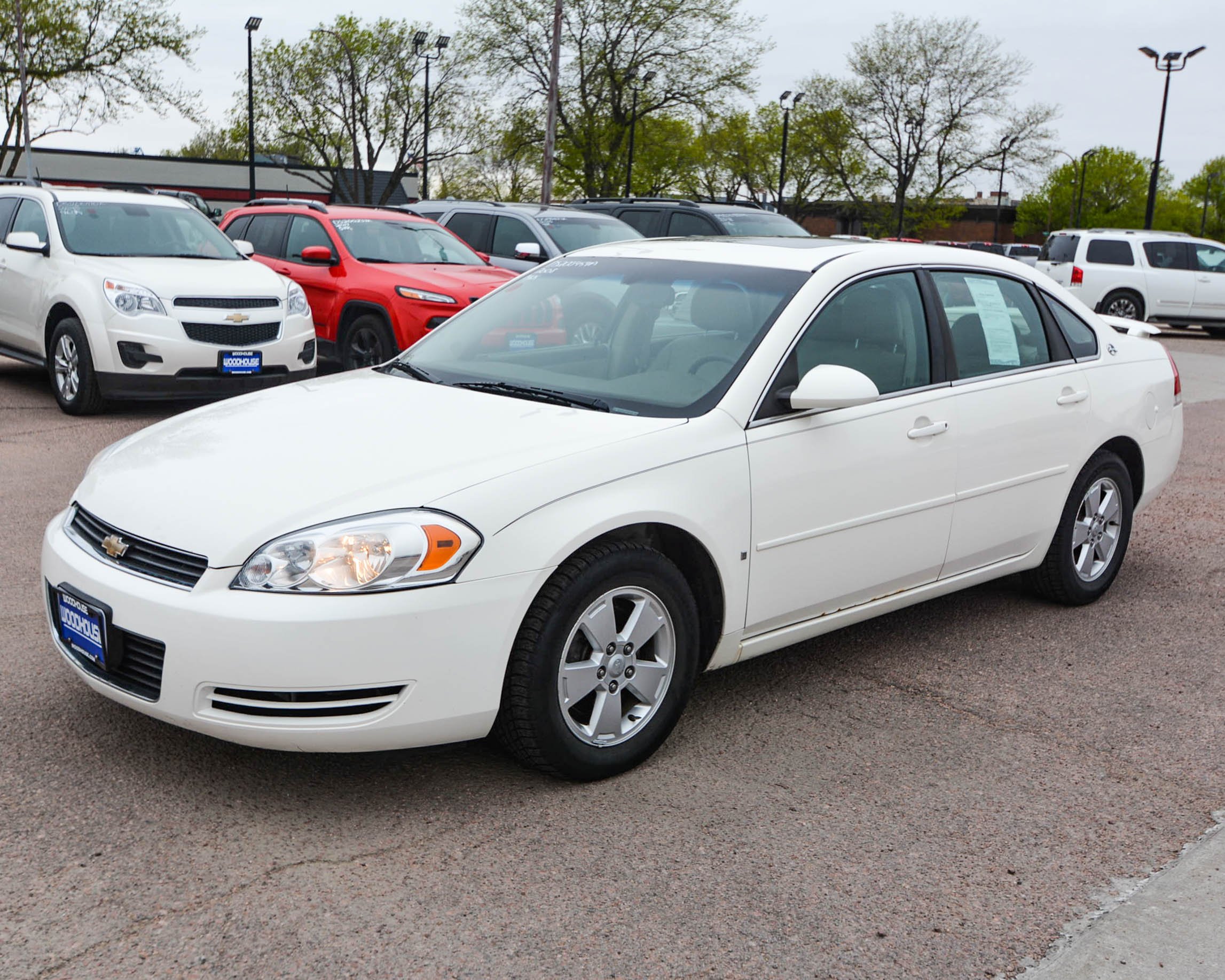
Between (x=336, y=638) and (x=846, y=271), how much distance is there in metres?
2.25

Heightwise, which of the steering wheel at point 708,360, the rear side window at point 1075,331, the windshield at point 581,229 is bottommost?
the steering wheel at point 708,360

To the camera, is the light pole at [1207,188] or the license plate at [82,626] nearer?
the license plate at [82,626]

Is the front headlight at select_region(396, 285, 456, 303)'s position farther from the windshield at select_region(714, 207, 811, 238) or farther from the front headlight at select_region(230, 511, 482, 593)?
the front headlight at select_region(230, 511, 482, 593)

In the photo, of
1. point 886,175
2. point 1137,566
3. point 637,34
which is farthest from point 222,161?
point 1137,566

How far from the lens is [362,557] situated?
10.3ft

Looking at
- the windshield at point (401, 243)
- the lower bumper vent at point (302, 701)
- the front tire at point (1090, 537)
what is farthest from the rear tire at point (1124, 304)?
the lower bumper vent at point (302, 701)

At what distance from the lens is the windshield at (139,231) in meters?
9.98

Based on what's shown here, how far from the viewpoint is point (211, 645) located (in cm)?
308

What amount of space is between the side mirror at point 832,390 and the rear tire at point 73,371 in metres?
6.94

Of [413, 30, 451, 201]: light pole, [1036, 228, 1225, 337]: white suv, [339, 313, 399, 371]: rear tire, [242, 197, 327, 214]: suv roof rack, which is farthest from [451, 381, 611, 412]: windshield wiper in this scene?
[413, 30, 451, 201]: light pole

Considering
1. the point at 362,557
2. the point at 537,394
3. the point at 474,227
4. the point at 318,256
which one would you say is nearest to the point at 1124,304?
the point at 474,227

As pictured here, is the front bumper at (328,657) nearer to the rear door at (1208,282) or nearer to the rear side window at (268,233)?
the rear side window at (268,233)

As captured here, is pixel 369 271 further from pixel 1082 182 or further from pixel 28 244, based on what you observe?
pixel 1082 182

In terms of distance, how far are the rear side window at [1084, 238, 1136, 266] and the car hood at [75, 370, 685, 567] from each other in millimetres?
19711
